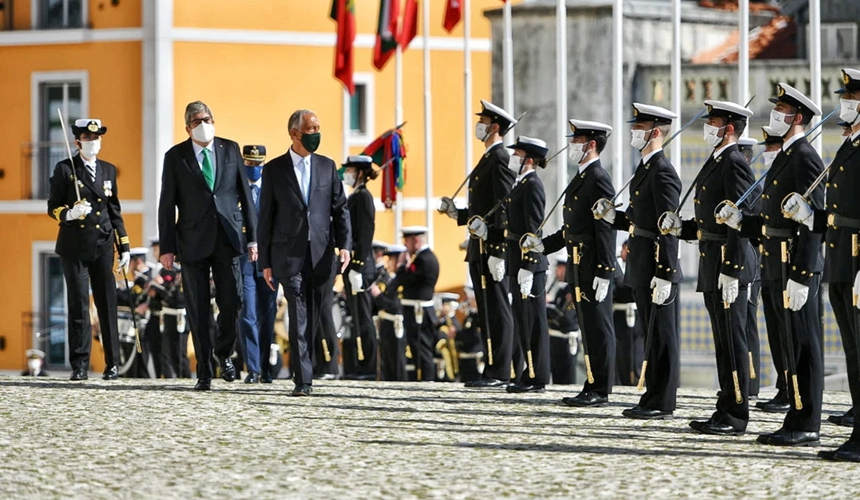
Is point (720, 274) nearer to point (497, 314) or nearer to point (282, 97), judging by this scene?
point (497, 314)

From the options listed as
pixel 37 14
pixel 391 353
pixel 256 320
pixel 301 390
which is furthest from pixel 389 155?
pixel 37 14

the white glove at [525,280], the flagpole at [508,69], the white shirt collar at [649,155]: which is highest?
the flagpole at [508,69]

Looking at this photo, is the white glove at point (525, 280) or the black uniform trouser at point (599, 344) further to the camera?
the white glove at point (525, 280)

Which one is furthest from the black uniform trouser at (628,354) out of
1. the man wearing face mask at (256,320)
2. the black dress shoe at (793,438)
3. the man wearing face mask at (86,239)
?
the black dress shoe at (793,438)

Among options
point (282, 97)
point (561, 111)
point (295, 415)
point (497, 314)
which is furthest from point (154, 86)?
point (295, 415)

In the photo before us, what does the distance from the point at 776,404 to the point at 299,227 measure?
3571 mm

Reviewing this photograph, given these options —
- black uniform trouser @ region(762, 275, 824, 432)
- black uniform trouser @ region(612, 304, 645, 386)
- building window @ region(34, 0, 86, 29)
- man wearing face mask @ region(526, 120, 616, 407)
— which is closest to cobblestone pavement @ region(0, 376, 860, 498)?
black uniform trouser @ region(762, 275, 824, 432)

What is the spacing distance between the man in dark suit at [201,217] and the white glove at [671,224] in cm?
326

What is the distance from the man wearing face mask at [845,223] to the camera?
10.8 metres

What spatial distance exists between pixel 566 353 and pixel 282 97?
41.4 feet

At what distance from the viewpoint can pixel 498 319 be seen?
15.4 metres

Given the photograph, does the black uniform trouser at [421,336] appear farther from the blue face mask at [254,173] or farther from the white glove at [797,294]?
the white glove at [797,294]

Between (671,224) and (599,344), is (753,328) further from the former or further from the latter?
(671,224)

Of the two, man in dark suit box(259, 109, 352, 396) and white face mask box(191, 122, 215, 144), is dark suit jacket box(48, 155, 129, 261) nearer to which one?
white face mask box(191, 122, 215, 144)
